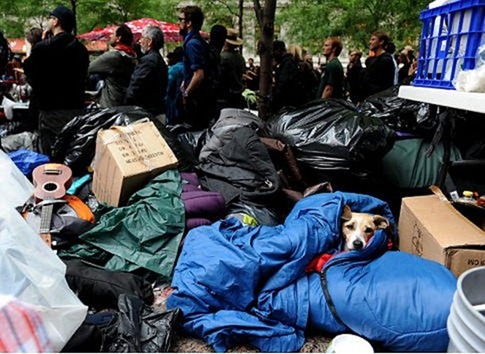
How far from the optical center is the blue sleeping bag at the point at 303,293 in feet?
6.55

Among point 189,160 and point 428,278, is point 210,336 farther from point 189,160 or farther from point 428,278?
point 189,160

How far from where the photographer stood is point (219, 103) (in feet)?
17.0

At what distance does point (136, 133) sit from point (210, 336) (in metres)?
1.80

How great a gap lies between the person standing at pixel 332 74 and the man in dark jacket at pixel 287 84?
29 centimetres

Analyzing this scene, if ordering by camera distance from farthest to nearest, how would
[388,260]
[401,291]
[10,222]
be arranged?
[388,260] < [401,291] < [10,222]

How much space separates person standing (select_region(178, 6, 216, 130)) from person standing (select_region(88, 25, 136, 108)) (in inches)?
26.6

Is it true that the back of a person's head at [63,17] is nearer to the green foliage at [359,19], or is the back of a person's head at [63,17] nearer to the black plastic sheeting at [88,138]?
the black plastic sheeting at [88,138]

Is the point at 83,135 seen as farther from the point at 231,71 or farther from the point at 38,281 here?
the point at 231,71

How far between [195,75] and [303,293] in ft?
8.62

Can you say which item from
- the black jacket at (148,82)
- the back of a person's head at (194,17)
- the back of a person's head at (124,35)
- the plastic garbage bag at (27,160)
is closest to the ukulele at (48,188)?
the plastic garbage bag at (27,160)

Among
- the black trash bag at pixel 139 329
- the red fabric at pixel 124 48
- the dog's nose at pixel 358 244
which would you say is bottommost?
the black trash bag at pixel 139 329

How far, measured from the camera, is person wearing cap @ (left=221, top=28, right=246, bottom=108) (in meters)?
5.56

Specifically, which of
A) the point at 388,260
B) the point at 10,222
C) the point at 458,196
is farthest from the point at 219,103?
the point at 10,222

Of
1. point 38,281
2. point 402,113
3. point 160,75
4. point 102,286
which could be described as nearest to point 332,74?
point 402,113
